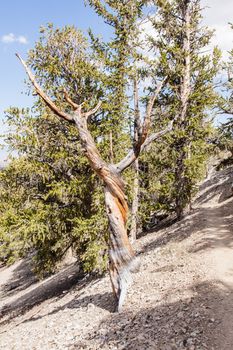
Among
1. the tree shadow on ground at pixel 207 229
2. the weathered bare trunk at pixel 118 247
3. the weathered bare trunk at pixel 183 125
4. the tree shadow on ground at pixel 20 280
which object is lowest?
the tree shadow on ground at pixel 20 280

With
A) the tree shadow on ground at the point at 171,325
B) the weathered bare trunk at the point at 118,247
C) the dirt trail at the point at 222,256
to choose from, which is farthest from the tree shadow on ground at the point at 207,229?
the tree shadow on ground at the point at 171,325

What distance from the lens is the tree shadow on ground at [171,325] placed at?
22.1ft

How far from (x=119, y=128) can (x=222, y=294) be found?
10.00 m

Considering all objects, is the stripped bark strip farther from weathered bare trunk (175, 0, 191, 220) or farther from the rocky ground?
weathered bare trunk (175, 0, 191, 220)

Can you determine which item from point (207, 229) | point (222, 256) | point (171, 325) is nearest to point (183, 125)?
point (207, 229)

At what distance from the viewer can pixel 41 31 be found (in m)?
16.2

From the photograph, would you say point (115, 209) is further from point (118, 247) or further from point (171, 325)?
point (171, 325)

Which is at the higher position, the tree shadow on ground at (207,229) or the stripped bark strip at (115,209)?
the stripped bark strip at (115,209)

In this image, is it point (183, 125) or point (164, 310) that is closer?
point (164, 310)

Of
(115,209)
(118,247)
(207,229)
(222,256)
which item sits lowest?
(222,256)

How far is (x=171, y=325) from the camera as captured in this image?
732 cm

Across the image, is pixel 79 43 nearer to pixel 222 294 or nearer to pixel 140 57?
pixel 140 57

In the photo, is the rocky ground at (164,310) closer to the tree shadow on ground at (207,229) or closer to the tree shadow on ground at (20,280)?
the tree shadow on ground at (207,229)

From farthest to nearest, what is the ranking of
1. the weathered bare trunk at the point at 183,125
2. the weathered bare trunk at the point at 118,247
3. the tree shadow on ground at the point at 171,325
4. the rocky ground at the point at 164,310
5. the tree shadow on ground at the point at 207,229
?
the weathered bare trunk at the point at 183,125 < the tree shadow on ground at the point at 207,229 < the weathered bare trunk at the point at 118,247 < the rocky ground at the point at 164,310 < the tree shadow on ground at the point at 171,325
